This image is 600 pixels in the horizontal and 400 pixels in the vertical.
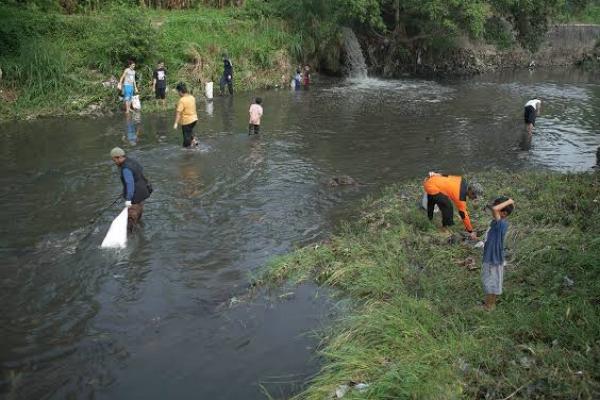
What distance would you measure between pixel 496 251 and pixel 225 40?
21.4m

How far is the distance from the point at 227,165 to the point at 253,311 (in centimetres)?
688

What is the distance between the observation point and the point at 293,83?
81.9 feet

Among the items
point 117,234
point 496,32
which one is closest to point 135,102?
point 117,234

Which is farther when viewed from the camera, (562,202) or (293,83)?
(293,83)

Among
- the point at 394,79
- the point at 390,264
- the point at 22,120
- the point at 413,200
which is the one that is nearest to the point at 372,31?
the point at 394,79

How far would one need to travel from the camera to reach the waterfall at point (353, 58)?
1139 inches

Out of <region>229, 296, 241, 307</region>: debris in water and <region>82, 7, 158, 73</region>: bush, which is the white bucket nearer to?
<region>82, 7, 158, 73</region>: bush

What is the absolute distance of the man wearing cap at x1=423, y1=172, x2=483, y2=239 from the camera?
8.27m

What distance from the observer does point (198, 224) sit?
9.73 metres

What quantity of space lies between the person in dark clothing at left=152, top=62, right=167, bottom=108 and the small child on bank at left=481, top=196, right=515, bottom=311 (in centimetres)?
1547

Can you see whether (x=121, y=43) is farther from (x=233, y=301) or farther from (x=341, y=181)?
(x=233, y=301)

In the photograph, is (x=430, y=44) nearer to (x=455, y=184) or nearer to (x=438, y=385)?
(x=455, y=184)

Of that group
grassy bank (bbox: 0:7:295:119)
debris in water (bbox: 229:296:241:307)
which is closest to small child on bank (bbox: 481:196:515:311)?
debris in water (bbox: 229:296:241:307)

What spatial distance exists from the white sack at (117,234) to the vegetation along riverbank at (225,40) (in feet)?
34.9
